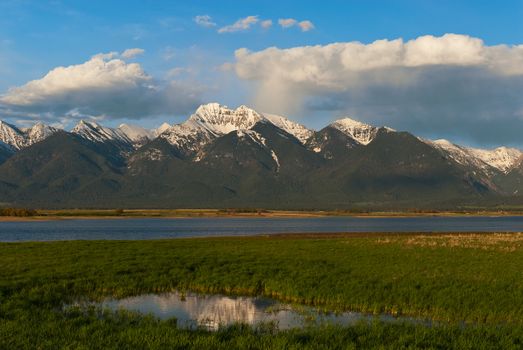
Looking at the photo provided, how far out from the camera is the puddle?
28.9 m

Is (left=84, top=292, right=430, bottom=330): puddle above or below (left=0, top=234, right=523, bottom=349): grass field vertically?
below

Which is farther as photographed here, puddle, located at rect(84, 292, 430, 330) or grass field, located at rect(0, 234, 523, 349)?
puddle, located at rect(84, 292, 430, 330)

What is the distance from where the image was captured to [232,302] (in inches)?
1383

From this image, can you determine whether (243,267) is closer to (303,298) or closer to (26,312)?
(303,298)

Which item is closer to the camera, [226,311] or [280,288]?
[226,311]

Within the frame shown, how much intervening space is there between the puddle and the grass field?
1.65 m

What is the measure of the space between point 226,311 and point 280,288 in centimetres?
664

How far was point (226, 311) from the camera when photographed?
32.1 meters

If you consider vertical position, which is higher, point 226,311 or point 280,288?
point 280,288

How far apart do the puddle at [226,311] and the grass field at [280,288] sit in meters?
1.65

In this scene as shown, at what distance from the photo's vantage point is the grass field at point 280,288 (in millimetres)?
23031

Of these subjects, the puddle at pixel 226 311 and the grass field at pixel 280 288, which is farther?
the puddle at pixel 226 311

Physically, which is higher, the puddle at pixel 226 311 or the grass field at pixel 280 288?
the grass field at pixel 280 288

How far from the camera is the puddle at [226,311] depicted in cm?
2886
